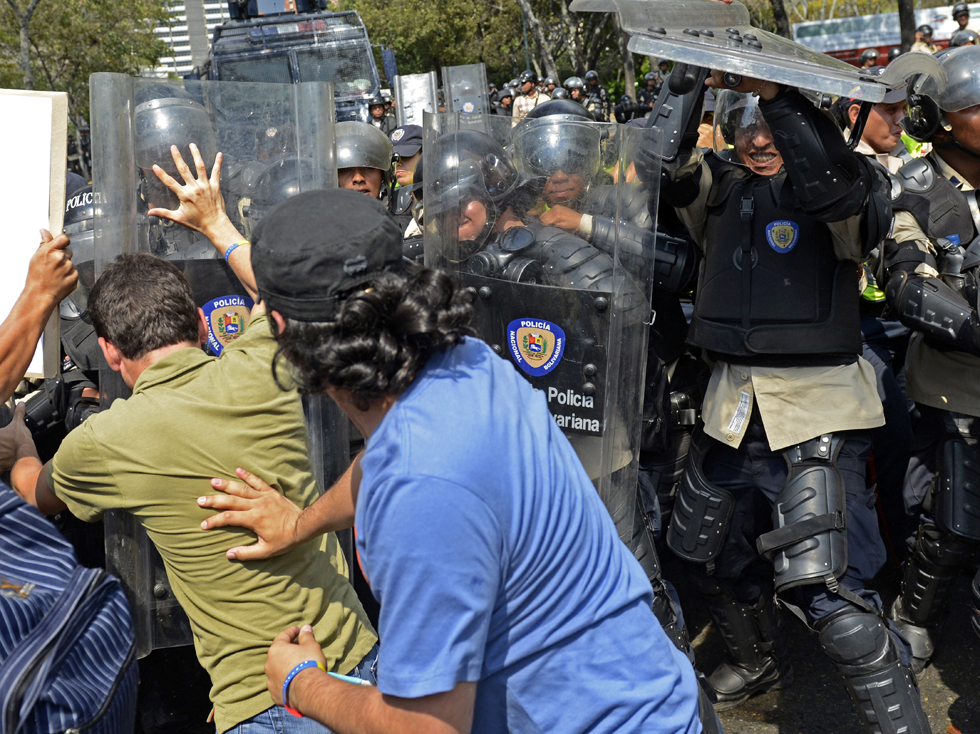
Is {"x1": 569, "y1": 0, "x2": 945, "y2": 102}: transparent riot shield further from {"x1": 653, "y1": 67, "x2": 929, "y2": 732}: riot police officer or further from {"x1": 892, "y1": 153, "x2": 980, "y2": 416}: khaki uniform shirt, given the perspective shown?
{"x1": 892, "y1": 153, "x2": 980, "y2": 416}: khaki uniform shirt

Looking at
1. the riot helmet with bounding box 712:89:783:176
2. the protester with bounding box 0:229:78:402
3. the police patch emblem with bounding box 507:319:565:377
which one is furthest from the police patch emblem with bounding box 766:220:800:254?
the protester with bounding box 0:229:78:402

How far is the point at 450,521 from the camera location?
1188 millimetres

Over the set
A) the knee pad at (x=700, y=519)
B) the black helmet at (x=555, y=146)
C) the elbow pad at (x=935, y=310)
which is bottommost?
the knee pad at (x=700, y=519)

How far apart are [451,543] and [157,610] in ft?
5.92

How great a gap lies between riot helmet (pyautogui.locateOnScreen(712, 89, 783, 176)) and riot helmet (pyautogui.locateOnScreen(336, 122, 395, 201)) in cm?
159

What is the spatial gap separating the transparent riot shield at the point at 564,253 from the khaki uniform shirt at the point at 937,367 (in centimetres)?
122

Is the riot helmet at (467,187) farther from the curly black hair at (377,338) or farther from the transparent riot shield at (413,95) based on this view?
the transparent riot shield at (413,95)

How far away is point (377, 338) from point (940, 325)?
2364mm

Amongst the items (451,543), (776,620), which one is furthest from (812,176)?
(451,543)

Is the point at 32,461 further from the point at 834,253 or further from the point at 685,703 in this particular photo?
the point at 834,253

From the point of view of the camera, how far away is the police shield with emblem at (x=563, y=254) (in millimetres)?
2607

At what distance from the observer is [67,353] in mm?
3338

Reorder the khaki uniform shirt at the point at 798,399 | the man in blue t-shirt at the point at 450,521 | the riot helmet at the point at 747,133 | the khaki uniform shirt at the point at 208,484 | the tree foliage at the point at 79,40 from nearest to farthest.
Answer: the man in blue t-shirt at the point at 450,521
the khaki uniform shirt at the point at 208,484
the khaki uniform shirt at the point at 798,399
the riot helmet at the point at 747,133
the tree foliage at the point at 79,40

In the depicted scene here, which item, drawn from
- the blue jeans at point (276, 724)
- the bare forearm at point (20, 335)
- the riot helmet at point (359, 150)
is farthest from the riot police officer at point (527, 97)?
the blue jeans at point (276, 724)
